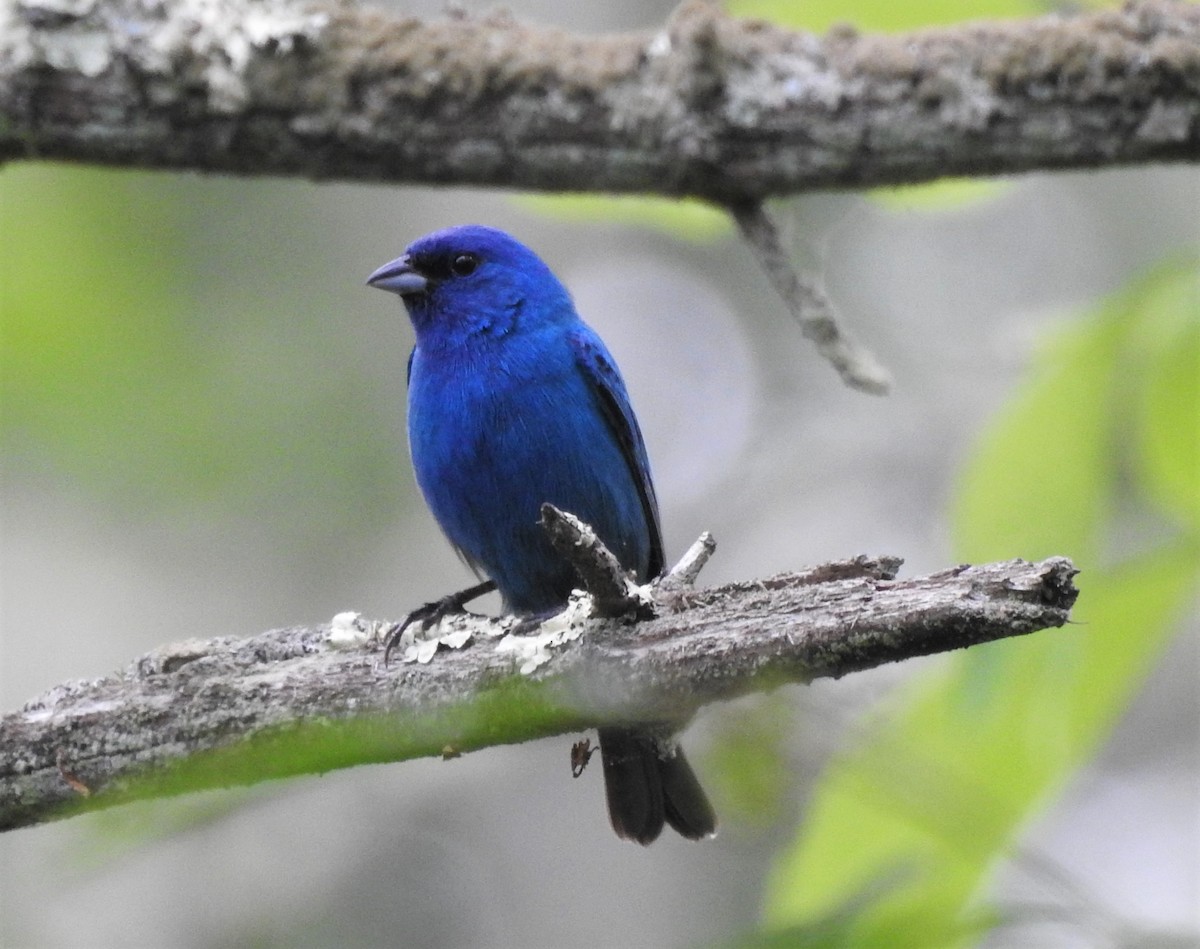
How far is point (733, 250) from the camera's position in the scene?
11883 mm

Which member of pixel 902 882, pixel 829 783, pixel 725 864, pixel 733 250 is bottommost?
pixel 902 882

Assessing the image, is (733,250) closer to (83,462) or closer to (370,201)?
(370,201)

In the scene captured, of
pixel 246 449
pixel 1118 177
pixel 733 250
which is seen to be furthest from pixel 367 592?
pixel 1118 177

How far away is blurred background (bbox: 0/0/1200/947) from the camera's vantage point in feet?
9.34

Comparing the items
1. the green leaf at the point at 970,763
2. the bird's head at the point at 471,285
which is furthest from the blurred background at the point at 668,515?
the bird's head at the point at 471,285

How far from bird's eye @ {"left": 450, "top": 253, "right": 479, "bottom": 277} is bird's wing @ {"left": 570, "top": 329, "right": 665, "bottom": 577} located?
0.58 m

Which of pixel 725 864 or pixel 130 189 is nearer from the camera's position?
pixel 130 189

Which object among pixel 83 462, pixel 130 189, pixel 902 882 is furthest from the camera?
pixel 130 189

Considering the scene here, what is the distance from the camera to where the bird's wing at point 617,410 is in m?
5.06

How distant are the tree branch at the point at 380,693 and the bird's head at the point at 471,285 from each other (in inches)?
78.9

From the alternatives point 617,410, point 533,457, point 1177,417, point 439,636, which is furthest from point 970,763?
point 617,410

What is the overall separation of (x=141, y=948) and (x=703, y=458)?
16.7 ft

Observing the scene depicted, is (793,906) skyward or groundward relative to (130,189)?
groundward

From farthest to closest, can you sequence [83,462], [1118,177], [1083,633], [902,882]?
[1118,177] < [83,462] < [1083,633] < [902,882]
